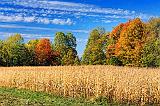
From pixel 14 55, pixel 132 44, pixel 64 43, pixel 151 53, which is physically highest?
pixel 64 43

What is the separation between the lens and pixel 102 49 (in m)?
68.6

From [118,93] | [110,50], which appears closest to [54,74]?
[118,93]

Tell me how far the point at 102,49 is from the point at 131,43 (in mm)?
10857

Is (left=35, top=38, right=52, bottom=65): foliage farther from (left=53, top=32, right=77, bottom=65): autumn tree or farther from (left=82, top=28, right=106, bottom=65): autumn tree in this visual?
(left=82, top=28, right=106, bottom=65): autumn tree

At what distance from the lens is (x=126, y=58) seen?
2330 inches

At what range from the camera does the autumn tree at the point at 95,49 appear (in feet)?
219

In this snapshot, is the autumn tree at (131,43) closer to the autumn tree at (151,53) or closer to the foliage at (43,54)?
the autumn tree at (151,53)

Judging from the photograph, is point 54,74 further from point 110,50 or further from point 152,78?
point 110,50

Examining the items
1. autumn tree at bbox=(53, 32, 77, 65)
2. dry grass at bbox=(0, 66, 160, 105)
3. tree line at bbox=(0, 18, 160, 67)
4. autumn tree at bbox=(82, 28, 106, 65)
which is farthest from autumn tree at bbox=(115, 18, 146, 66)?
dry grass at bbox=(0, 66, 160, 105)

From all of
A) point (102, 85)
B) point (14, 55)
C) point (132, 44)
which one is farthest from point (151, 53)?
point (102, 85)

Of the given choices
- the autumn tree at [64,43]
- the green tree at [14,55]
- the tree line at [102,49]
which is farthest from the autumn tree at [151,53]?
the green tree at [14,55]

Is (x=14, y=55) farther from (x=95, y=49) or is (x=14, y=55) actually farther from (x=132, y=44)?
(x=132, y=44)

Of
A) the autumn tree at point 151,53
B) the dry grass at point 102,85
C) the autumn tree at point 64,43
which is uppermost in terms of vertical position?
the autumn tree at point 64,43

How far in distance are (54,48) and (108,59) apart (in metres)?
18.0
